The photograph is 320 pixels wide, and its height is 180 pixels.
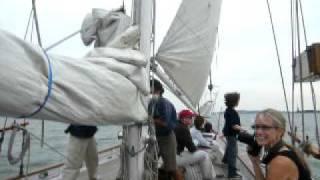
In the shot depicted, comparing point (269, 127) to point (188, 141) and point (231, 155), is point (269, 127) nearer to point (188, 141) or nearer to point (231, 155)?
point (188, 141)

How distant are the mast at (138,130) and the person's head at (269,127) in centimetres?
118

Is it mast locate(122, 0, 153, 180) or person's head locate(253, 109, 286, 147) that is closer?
person's head locate(253, 109, 286, 147)

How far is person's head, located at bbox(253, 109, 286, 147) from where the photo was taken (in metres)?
2.36

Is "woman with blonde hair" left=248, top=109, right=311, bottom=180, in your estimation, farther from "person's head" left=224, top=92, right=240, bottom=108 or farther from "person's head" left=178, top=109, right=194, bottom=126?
"person's head" left=224, top=92, right=240, bottom=108

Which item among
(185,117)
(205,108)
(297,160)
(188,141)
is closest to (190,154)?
(188,141)

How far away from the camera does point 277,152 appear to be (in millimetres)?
2266

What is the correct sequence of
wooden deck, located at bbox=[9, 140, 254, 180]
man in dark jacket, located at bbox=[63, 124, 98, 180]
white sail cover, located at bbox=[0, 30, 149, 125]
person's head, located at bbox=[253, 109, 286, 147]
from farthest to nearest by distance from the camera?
wooden deck, located at bbox=[9, 140, 254, 180] → man in dark jacket, located at bbox=[63, 124, 98, 180] → person's head, located at bbox=[253, 109, 286, 147] → white sail cover, located at bbox=[0, 30, 149, 125]

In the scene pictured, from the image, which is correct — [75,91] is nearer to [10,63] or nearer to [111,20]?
[10,63]

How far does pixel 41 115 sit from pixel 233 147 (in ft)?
14.9

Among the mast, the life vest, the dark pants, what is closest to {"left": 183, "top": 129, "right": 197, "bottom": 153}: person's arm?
the dark pants

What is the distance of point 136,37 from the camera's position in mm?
3203

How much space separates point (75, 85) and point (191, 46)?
91.8 inches

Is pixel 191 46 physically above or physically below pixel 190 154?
above

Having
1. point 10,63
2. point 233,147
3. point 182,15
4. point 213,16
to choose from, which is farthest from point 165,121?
point 10,63
